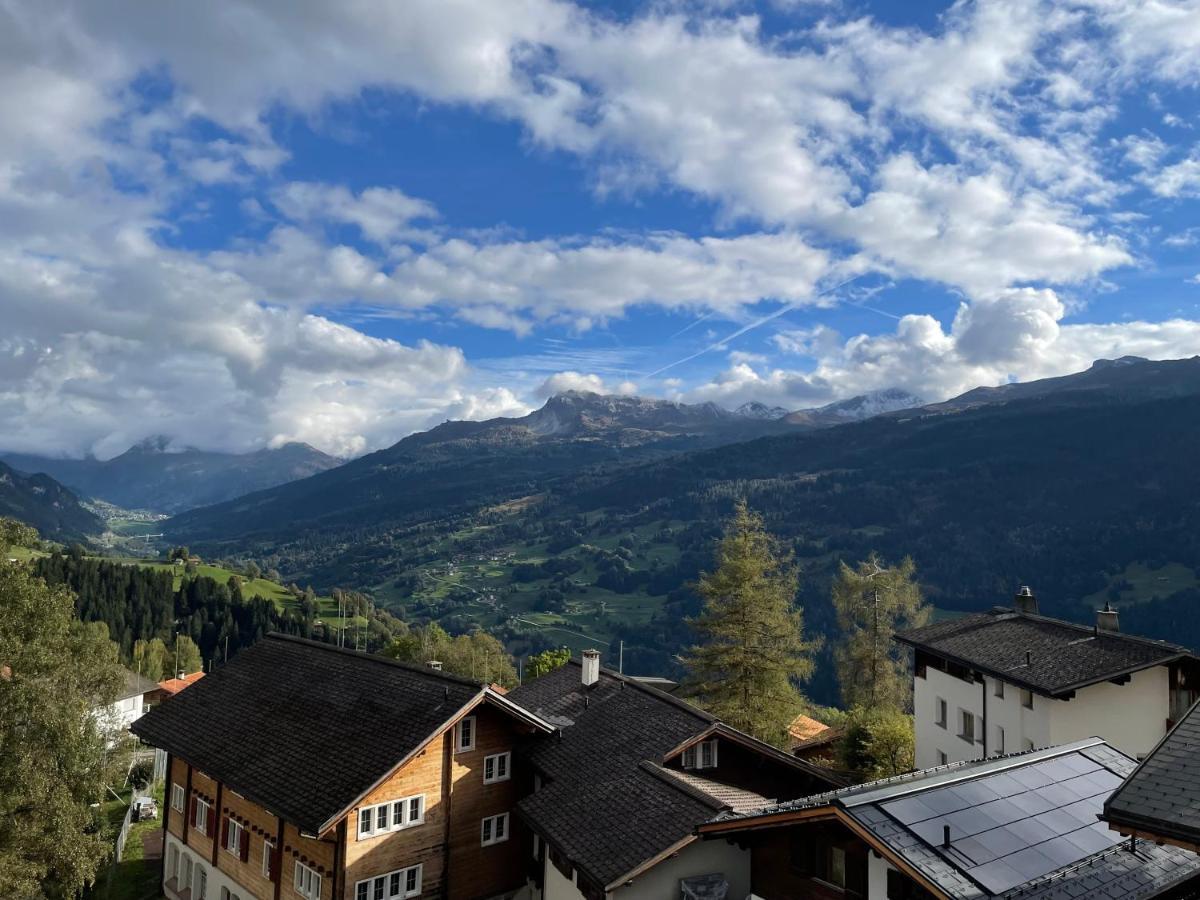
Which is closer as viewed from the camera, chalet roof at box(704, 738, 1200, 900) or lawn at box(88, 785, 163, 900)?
chalet roof at box(704, 738, 1200, 900)

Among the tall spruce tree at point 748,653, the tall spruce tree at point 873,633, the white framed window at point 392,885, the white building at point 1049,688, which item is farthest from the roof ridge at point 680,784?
the tall spruce tree at point 873,633

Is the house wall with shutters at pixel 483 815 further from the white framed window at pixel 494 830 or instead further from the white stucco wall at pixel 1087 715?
the white stucco wall at pixel 1087 715

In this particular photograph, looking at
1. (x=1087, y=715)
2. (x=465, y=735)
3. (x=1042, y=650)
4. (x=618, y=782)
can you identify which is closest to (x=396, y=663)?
(x=465, y=735)

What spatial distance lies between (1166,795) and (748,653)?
116 ft

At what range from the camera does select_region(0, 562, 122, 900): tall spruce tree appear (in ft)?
99.2

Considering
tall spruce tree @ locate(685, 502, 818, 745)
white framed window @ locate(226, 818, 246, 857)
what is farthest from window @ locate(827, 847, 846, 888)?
tall spruce tree @ locate(685, 502, 818, 745)

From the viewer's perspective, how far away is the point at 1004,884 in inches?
558

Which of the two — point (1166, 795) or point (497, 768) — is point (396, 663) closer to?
point (497, 768)

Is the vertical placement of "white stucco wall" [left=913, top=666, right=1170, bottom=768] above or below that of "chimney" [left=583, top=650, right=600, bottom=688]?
below

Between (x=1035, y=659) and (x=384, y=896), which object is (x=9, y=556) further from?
(x=1035, y=659)

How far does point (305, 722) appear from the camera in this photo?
101ft

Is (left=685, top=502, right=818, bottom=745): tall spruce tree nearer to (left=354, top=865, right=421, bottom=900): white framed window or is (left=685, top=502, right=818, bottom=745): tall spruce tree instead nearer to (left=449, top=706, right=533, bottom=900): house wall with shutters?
(left=449, top=706, right=533, bottom=900): house wall with shutters

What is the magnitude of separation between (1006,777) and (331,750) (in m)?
22.0

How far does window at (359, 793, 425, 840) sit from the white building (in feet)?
73.0
